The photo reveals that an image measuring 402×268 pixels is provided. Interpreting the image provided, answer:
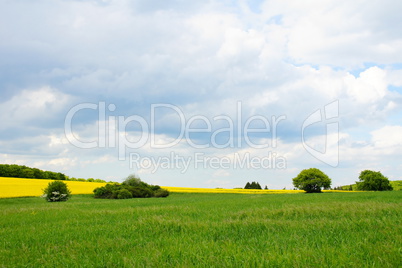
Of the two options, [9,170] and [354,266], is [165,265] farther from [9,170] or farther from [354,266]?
[9,170]

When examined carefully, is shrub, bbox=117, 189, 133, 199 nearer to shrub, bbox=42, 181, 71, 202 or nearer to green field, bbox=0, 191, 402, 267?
shrub, bbox=42, 181, 71, 202

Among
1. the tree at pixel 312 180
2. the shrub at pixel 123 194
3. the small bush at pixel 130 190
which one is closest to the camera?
the shrub at pixel 123 194

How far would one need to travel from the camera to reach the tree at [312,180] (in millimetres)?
53500

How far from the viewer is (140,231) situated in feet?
29.0

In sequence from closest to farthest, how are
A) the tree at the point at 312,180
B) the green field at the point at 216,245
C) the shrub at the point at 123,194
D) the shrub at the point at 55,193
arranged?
the green field at the point at 216,245 < the shrub at the point at 55,193 < the shrub at the point at 123,194 < the tree at the point at 312,180

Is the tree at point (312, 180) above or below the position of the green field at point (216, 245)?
below

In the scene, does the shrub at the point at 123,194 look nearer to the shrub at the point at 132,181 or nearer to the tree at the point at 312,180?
the shrub at the point at 132,181

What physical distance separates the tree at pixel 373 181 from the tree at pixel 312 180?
29.0 ft

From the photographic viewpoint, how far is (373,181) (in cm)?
5622

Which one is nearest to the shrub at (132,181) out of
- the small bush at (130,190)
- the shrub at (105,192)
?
the small bush at (130,190)

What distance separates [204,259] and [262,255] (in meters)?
0.98

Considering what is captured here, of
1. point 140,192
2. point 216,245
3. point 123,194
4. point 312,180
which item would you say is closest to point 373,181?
point 312,180

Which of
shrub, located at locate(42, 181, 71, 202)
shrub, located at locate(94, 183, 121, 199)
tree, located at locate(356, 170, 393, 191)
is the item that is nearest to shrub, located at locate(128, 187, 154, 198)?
shrub, located at locate(94, 183, 121, 199)

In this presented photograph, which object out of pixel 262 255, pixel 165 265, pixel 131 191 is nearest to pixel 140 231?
pixel 165 265
